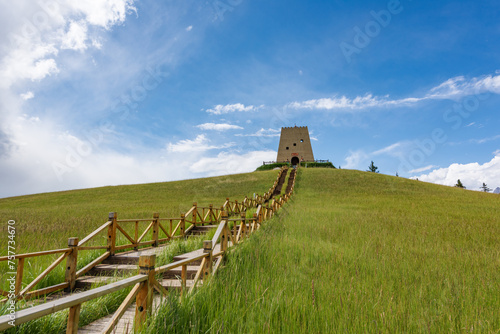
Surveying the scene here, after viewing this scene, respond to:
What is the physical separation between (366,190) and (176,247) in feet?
98.8

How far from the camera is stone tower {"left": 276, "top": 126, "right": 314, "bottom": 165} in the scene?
65500mm

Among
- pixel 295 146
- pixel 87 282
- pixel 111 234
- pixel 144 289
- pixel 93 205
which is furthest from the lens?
pixel 295 146

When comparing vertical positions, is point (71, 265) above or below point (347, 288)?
below

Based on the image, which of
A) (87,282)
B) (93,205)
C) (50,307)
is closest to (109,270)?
(87,282)

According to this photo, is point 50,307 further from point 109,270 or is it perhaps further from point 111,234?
point 111,234

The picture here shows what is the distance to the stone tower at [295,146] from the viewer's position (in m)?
65.5

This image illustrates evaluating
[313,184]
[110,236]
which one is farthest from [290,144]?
[110,236]

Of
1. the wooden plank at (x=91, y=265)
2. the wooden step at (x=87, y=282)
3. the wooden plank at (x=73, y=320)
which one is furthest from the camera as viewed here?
the wooden plank at (x=91, y=265)

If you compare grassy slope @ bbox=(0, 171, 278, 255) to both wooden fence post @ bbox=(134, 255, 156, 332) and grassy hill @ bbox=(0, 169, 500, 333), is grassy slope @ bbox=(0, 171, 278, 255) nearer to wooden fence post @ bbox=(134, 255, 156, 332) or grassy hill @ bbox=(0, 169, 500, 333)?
grassy hill @ bbox=(0, 169, 500, 333)

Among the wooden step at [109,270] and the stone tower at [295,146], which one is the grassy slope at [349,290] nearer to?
the wooden step at [109,270]

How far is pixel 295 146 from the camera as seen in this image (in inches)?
2611

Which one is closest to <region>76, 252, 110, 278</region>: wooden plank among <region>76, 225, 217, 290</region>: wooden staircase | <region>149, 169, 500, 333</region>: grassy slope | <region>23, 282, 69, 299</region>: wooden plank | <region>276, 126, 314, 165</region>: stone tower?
<region>76, 225, 217, 290</region>: wooden staircase

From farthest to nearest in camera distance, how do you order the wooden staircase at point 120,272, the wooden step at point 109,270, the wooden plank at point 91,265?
the wooden step at point 109,270 → the wooden plank at point 91,265 → the wooden staircase at point 120,272

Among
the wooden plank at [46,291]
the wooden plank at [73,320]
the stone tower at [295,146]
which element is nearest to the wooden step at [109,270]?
the wooden plank at [46,291]
